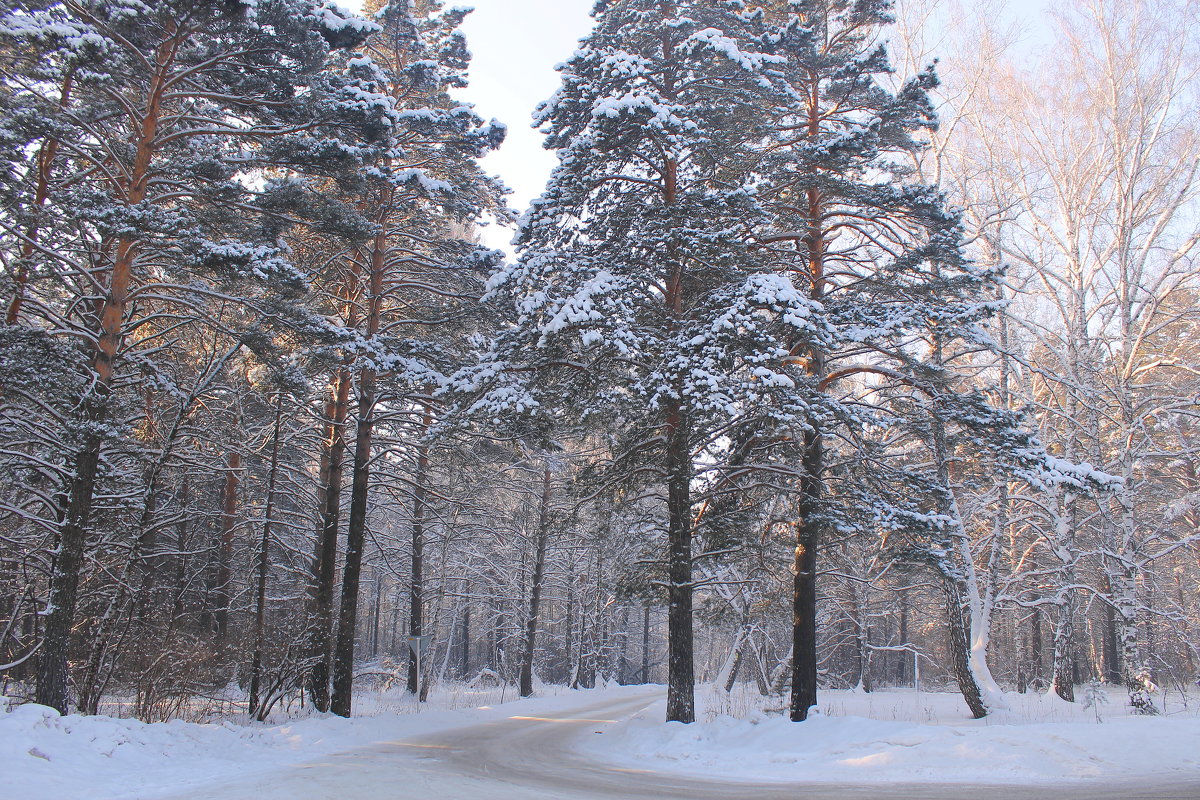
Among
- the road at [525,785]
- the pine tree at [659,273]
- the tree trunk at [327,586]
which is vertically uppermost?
the pine tree at [659,273]

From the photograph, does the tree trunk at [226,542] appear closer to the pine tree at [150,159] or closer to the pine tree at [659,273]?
the pine tree at [150,159]

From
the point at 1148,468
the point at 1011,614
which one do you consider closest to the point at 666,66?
the point at 1148,468

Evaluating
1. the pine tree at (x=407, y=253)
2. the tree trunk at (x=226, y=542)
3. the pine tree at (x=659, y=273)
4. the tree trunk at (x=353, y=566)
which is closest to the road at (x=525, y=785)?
the tree trunk at (x=353, y=566)

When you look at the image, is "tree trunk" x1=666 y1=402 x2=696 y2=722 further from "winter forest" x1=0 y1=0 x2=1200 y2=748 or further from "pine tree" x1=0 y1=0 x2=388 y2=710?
"pine tree" x1=0 y1=0 x2=388 y2=710

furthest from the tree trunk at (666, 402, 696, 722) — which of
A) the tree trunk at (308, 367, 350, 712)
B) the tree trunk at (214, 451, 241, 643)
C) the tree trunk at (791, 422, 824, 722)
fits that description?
the tree trunk at (214, 451, 241, 643)

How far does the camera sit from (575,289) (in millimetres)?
11625

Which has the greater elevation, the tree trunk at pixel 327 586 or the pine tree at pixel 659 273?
the pine tree at pixel 659 273

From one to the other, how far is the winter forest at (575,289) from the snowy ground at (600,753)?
50.6 inches

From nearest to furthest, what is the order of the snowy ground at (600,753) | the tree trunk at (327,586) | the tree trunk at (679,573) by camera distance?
the snowy ground at (600,753) < the tree trunk at (679,573) < the tree trunk at (327,586)

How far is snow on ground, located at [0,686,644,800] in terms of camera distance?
6.71 meters

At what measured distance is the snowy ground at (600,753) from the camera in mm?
7332

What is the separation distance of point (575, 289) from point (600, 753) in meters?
8.24

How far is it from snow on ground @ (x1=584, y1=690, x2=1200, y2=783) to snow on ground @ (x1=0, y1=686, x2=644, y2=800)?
16.3ft

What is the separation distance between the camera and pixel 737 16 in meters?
13.4
